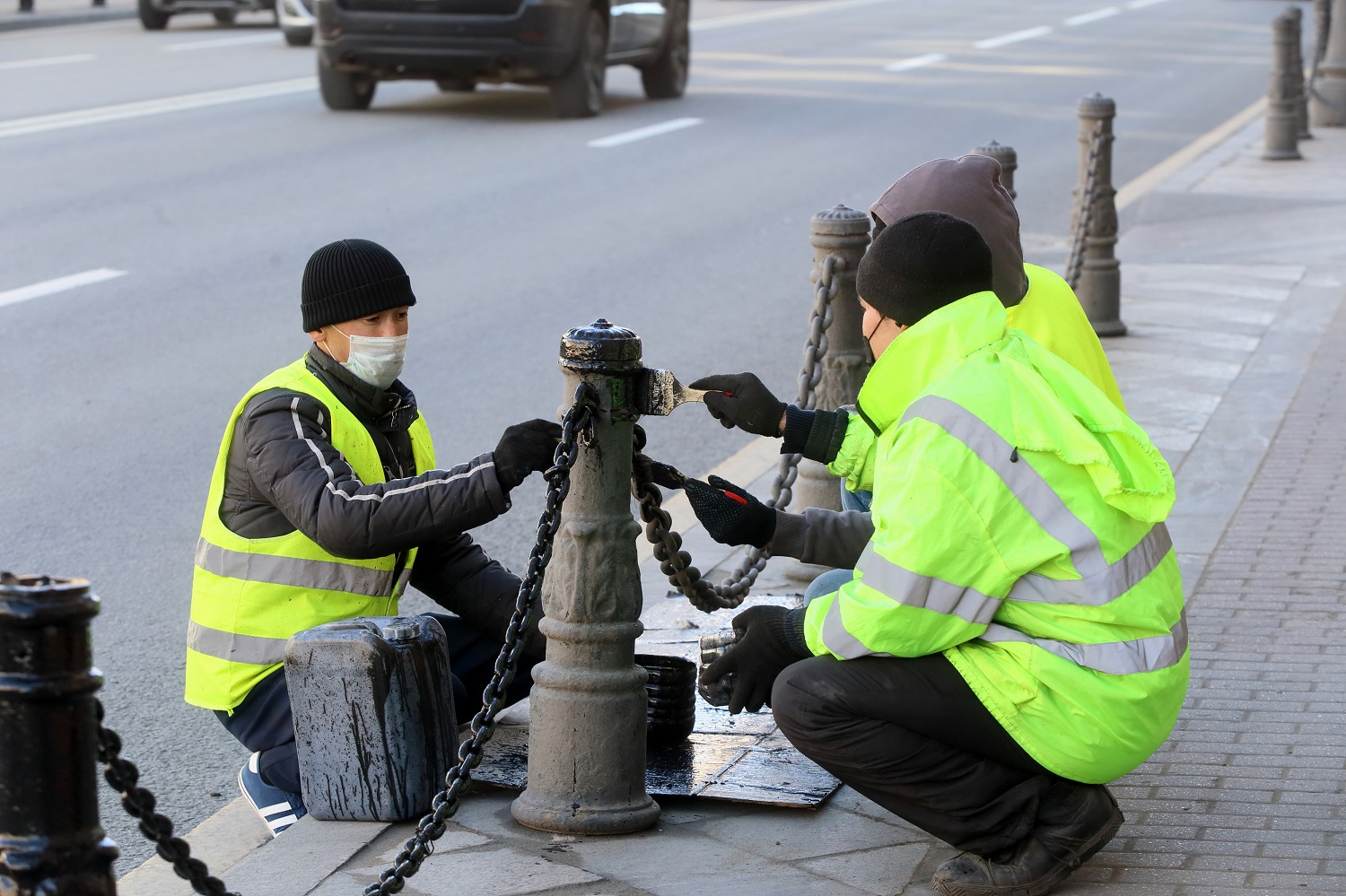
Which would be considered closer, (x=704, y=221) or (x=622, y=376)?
(x=622, y=376)

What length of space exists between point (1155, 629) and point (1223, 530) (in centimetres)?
284

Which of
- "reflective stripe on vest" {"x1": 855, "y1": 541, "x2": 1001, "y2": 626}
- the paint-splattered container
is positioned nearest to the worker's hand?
the paint-splattered container

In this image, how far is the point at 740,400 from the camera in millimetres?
3777

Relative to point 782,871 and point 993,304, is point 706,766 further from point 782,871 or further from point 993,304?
point 993,304

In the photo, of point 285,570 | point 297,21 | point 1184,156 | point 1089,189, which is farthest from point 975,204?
point 297,21

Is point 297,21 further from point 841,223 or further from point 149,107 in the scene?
point 841,223

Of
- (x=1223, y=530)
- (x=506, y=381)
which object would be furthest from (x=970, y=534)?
(x=506, y=381)

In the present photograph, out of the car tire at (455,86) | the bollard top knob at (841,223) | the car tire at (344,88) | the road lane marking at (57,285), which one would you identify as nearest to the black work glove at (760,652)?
the bollard top knob at (841,223)

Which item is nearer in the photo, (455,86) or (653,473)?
(653,473)

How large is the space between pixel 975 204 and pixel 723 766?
144 cm

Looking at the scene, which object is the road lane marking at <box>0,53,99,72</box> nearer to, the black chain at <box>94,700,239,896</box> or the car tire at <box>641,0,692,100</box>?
the car tire at <box>641,0,692,100</box>

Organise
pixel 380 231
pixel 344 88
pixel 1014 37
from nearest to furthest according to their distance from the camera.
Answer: pixel 380 231, pixel 344 88, pixel 1014 37

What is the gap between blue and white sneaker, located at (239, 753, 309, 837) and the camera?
3859 mm

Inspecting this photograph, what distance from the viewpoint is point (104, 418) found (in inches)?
286
